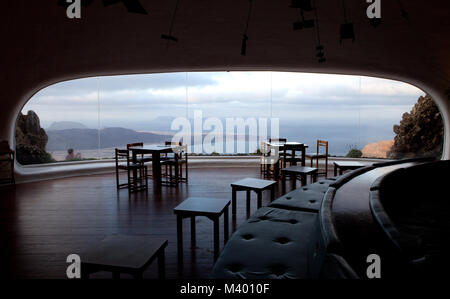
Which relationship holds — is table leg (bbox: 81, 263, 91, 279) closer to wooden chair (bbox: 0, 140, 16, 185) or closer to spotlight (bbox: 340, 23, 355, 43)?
spotlight (bbox: 340, 23, 355, 43)

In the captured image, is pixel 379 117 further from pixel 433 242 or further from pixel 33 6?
pixel 33 6

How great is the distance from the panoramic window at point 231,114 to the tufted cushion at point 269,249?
5.36 m

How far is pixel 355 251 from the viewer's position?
1.06 m

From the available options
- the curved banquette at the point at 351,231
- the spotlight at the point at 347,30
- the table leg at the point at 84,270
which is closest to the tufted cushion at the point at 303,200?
the curved banquette at the point at 351,231

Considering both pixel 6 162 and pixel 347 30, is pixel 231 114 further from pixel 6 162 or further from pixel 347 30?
pixel 6 162

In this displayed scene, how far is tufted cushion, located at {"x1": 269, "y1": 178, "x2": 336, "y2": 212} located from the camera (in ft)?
8.25

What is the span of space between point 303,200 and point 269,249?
3.61ft

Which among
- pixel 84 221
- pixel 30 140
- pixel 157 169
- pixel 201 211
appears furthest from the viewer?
pixel 30 140

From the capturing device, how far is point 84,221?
3.74 metres

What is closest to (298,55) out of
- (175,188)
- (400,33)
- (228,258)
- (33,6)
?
(400,33)

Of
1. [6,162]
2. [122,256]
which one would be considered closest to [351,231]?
[122,256]

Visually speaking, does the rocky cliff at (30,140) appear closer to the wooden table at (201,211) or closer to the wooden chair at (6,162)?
the wooden chair at (6,162)

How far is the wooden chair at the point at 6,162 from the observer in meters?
6.06

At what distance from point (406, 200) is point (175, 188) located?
429 cm
